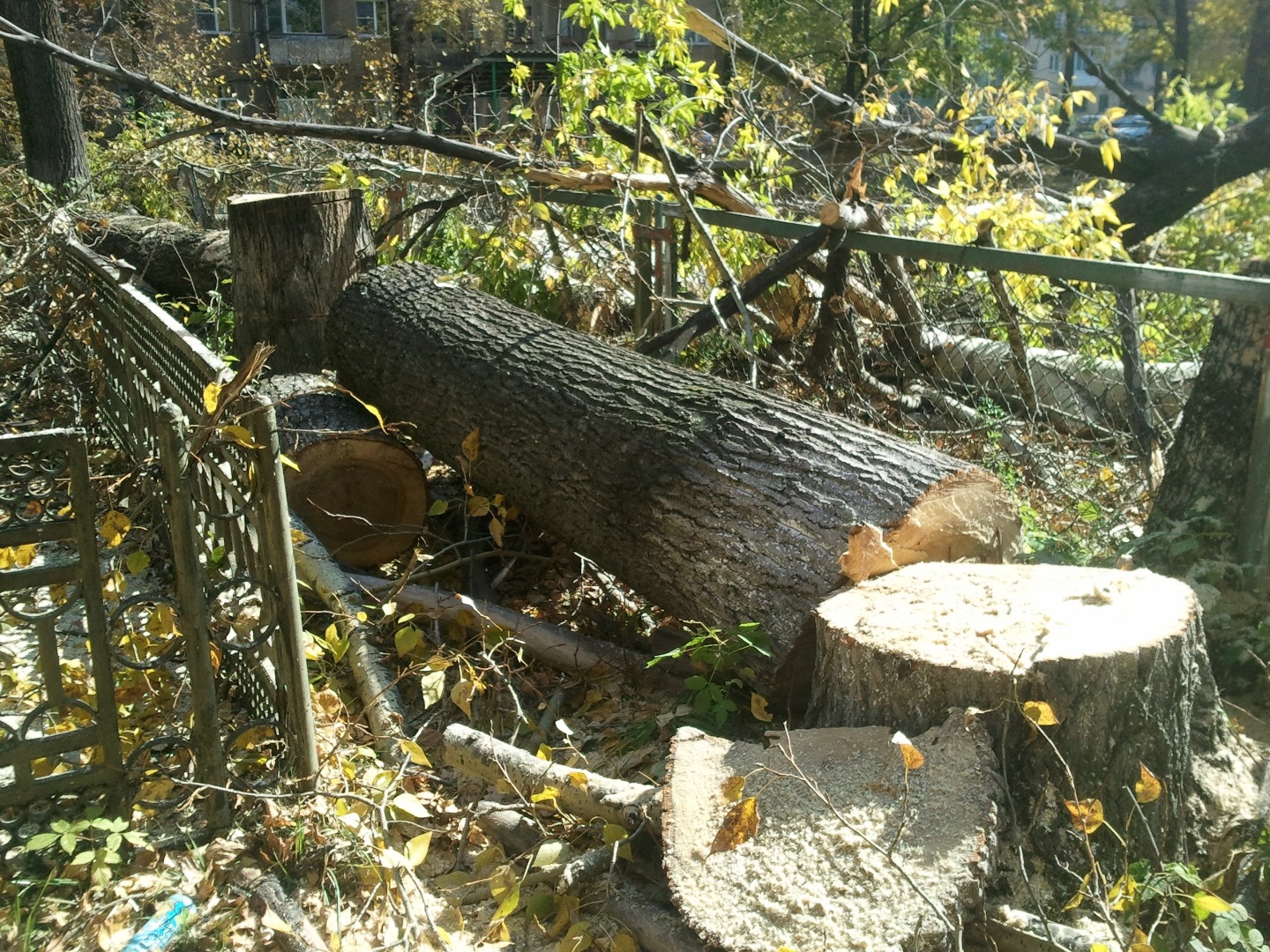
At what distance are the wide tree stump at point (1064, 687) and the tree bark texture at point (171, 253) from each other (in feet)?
21.9

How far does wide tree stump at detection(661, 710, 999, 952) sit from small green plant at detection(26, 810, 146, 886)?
1386mm

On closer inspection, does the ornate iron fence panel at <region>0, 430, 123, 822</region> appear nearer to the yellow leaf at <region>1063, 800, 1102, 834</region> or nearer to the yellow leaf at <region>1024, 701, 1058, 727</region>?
the yellow leaf at <region>1024, 701, 1058, 727</region>

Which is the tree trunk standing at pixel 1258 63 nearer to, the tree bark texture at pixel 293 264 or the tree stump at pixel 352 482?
the tree bark texture at pixel 293 264

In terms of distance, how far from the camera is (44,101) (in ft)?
38.9

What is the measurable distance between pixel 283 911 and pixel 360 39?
23.7 meters

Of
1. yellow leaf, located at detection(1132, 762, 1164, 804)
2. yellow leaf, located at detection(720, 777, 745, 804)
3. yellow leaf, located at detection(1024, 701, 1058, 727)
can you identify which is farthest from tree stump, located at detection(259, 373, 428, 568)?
yellow leaf, located at detection(1132, 762, 1164, 804)

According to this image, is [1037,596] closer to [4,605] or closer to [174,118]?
[4,605]

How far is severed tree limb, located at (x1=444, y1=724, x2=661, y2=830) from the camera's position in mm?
2612

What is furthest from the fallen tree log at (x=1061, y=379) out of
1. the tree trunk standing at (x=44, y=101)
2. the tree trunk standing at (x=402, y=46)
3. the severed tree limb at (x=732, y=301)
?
the tree trunk standing at (x=402, y=46)

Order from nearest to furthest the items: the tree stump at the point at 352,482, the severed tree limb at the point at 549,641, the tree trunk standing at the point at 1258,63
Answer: the severed tree limb at the point at 549,641 → the tree stump at the point at 352,482 → the tree trunk standing at the point at 1258,63

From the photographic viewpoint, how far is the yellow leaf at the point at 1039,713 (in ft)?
7.26

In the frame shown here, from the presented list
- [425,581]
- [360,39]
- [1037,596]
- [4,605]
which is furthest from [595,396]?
[360,39]

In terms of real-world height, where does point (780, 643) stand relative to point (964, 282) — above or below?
below

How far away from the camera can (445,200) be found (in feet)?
21.9
